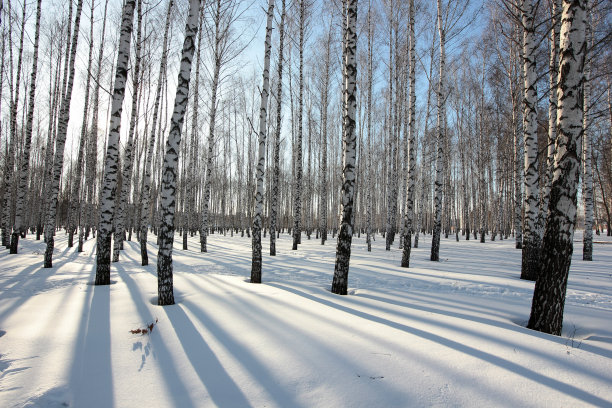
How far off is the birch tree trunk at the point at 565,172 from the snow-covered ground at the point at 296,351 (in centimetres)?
45

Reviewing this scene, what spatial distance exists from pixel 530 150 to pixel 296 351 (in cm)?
791

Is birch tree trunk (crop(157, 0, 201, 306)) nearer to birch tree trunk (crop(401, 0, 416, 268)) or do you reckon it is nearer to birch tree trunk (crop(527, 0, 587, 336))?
birch tree trunk (crop(527, 0, 587, 336))

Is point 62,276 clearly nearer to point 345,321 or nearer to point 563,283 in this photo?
point 345,321

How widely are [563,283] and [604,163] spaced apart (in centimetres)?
3043

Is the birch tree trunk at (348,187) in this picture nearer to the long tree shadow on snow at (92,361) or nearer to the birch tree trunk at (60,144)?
the long tree shadow on snow at (92,361)

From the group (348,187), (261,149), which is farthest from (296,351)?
(261,149)

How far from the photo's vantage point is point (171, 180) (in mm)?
4484

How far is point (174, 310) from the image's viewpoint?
13.4ft

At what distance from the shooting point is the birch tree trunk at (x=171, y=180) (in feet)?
14.4

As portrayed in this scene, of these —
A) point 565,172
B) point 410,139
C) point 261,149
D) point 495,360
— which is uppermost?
point 410,139

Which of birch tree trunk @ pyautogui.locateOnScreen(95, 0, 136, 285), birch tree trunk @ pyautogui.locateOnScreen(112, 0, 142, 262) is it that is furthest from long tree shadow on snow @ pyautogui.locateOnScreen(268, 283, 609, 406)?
birch tree trunk @ pyautogui.locateOnScreen(112, 0, 142, 262)

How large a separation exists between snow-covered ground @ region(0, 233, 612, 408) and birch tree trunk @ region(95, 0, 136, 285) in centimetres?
93

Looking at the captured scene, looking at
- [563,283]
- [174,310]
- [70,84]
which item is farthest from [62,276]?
[563,283]

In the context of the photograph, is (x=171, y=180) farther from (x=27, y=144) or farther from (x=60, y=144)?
(x=27, y=144)
